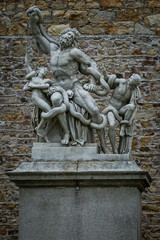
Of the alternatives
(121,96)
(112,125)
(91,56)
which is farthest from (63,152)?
(91,56)

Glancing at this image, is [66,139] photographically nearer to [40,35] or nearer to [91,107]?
[91,107]

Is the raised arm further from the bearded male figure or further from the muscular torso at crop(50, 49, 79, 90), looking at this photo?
the muscular torso at crop(50, 49, 79, 90)

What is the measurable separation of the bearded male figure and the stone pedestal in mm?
505

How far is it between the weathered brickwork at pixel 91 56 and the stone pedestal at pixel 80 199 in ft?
10.5

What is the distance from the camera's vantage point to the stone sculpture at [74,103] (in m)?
7.28

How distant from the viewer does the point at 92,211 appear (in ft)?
22.6

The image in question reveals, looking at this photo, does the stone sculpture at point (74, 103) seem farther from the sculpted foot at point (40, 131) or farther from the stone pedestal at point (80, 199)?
the stone pedestal at point (80, 199)

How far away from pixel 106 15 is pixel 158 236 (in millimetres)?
4195

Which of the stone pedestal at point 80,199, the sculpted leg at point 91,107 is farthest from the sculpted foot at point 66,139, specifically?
the sculpted leg at point 91,107

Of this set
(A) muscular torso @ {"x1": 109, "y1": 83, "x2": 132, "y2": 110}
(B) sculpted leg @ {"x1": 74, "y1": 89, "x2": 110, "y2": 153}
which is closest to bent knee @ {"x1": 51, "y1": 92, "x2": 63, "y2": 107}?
(B) sculpted leg @ {"x1": 74, "y1": 89, "x2": 110, "y2": 153}

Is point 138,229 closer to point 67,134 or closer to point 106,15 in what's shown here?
point 67,134

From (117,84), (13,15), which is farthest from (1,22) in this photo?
(117,84)

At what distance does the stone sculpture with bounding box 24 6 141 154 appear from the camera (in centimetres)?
728

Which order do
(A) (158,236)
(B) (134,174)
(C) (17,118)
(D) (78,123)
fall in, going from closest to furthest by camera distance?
(B) (134,174) → (D) (78,123) → (A) (158,236) → (C) (17,118)
